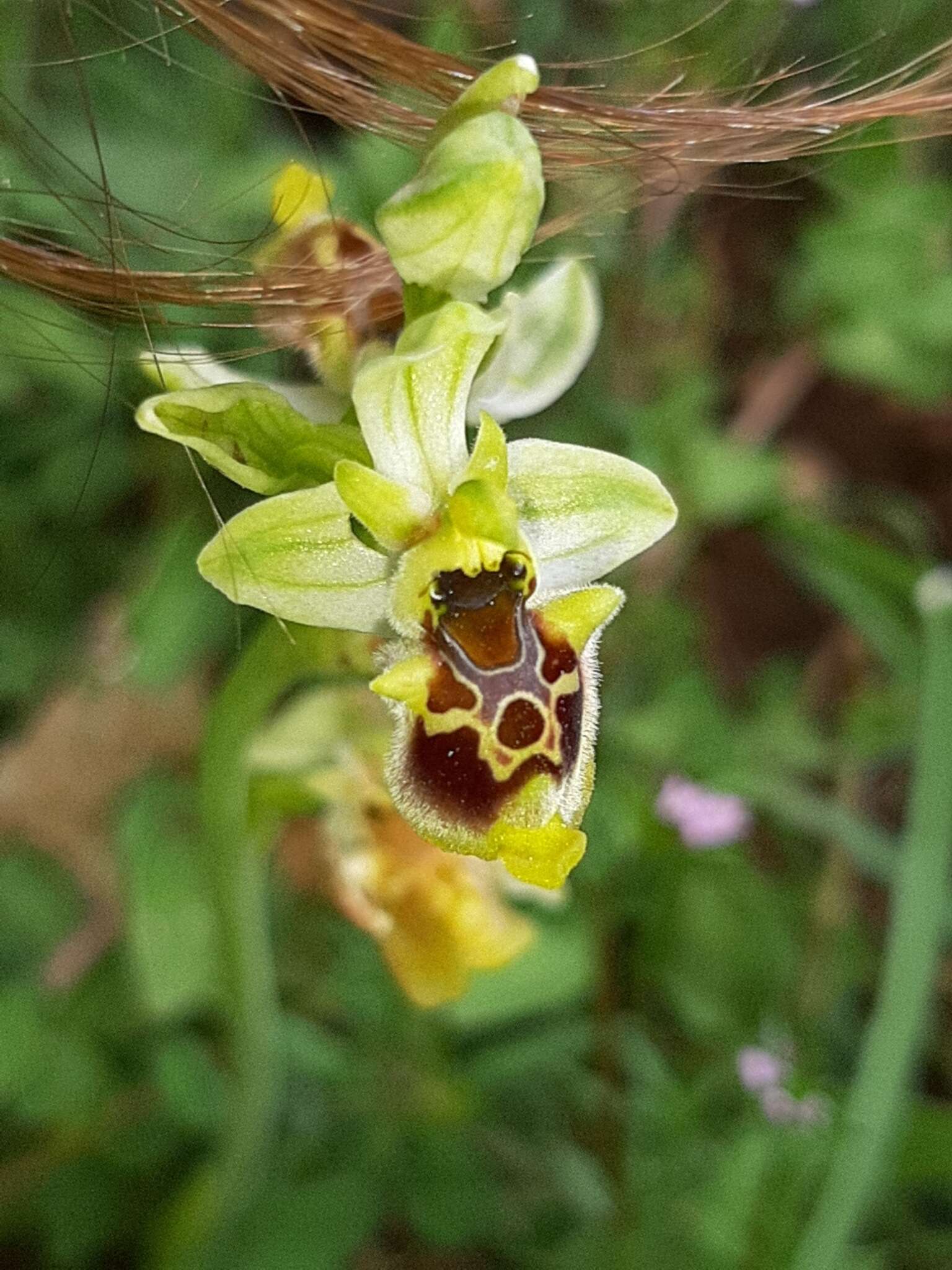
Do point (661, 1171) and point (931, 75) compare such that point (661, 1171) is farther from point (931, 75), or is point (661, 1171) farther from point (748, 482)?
point (931, 75)

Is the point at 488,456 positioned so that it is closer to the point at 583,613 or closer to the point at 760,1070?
the point at 583,613

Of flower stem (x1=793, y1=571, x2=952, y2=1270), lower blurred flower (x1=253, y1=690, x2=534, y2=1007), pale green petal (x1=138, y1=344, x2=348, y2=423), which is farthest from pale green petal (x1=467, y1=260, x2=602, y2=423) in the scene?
flower stem (x1=793, y1=571, x2=952, y2=1270)

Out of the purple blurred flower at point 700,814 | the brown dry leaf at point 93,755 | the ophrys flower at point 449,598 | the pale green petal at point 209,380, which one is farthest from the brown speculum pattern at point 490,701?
the brown dry leaf at point 93,755

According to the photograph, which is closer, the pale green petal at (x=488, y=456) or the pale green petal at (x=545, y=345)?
the pale green petal at (x=488, y=456)

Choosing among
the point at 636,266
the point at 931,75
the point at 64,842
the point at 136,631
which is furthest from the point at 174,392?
the point at 64,842

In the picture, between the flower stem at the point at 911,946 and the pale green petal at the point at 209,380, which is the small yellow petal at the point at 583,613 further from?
the flower stem at the point at 911,946

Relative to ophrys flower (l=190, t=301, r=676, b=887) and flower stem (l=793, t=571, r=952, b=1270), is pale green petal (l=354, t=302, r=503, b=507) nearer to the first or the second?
ophrys flower (l=190, t=301, r=676, b=887)

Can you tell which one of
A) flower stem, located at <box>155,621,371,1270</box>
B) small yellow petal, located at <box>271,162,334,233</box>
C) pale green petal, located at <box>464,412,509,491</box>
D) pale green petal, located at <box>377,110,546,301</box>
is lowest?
flower stem, located at <box>155,621,371,1270</box>
